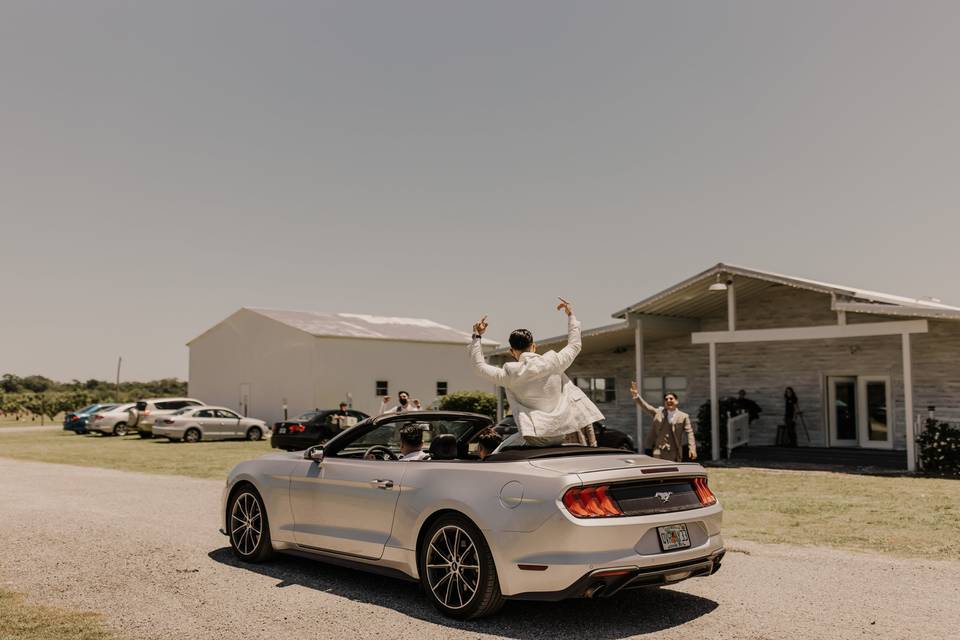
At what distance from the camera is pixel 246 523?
771 centimetres

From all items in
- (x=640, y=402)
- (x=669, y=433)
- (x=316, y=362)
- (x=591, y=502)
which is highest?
(x=316, y=362)

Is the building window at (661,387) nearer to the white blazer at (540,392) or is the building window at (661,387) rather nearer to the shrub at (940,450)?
the shrub at (940,450)

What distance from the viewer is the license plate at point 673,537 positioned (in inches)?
215

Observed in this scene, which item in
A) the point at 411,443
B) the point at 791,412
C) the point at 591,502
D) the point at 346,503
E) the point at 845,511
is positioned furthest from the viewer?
the point at 791,412

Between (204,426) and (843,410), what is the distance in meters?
21.4

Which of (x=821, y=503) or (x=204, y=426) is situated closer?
(x=821, y=503)

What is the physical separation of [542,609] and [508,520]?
0.97 meters

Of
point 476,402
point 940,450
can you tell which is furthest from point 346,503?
point 476,402

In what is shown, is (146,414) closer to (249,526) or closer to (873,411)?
(873,411)

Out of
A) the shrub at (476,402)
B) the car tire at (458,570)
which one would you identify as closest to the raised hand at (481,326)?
the car tire at (458,570)

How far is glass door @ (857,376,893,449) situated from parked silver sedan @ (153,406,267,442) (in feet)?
69.9

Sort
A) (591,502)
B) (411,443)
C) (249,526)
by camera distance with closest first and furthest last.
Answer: (591,502) → (411,443) → (249,526)

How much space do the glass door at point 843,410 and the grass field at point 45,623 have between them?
20.5 metres

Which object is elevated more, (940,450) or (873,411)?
(873,411)
